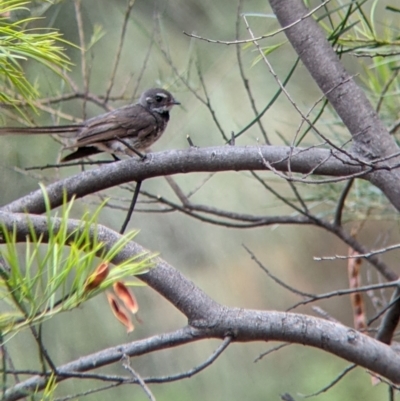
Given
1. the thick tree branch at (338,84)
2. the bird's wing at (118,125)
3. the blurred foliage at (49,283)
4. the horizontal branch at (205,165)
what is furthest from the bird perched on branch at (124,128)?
the blurred foliage at (49,283)

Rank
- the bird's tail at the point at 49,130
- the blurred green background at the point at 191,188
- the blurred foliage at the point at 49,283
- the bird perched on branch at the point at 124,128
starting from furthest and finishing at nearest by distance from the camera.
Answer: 1. the blurred green background at the point at 191,188
2. the bird perched on branch at the point at 124,128
3. the bird's tail at the point at 49,130
4. the blurred foliage at the point at 49,283

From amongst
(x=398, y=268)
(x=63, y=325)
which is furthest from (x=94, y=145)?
(x=398, y=268)

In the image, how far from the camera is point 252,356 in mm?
2826

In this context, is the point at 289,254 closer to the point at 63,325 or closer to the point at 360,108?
the point at 63,325

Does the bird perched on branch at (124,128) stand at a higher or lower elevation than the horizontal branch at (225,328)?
higher

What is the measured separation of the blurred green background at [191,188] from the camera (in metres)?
2.16

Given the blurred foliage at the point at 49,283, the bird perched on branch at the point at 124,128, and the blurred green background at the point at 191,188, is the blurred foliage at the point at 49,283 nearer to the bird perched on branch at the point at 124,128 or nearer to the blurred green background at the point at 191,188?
the bird perched on branch at the point at 124,128

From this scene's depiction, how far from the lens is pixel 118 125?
6.92 feet

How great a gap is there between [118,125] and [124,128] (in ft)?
0.17

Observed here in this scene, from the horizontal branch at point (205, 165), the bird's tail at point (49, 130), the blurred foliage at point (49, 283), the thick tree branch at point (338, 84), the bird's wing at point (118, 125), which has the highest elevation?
the bird's wing at point (118, 125)

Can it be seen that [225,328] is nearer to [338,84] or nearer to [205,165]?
[205,165]

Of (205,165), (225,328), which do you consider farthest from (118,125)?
(225,328)

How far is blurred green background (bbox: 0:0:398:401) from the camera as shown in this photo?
7.09 feet

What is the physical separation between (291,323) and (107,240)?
32 cm
